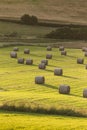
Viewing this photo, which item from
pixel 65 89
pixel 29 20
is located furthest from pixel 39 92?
pixel 29 20

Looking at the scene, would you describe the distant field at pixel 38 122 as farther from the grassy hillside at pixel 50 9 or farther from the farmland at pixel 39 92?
the grassy hillside at pixel 50 9

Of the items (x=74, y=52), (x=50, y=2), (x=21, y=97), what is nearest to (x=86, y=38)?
(x=74, y=52)

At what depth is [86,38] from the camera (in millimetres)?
72250

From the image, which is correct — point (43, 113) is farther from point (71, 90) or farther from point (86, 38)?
point (86, 38)

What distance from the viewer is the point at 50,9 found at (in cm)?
10062

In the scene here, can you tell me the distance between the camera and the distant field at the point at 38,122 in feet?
53.1

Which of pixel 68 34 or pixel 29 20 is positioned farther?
pixel 29 20

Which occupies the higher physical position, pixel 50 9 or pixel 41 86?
pixel 41 86

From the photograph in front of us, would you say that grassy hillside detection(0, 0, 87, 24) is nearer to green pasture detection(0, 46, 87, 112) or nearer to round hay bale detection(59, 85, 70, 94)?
green pasture detection(0, 46, 87, 112)

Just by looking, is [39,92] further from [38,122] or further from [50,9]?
[50,9]

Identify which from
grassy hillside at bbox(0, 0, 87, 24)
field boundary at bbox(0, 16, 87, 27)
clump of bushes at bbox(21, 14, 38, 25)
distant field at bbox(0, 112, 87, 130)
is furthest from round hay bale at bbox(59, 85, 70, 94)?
grassy hillside at bbox(0, 0, 87, 24)

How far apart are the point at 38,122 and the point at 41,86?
12.9 m

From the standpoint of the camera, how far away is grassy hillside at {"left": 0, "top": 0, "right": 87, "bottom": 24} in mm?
95175

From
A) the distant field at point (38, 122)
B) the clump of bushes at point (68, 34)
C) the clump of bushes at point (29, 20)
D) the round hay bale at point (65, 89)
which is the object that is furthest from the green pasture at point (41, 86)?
the clump of bushes at point (29, 20)
